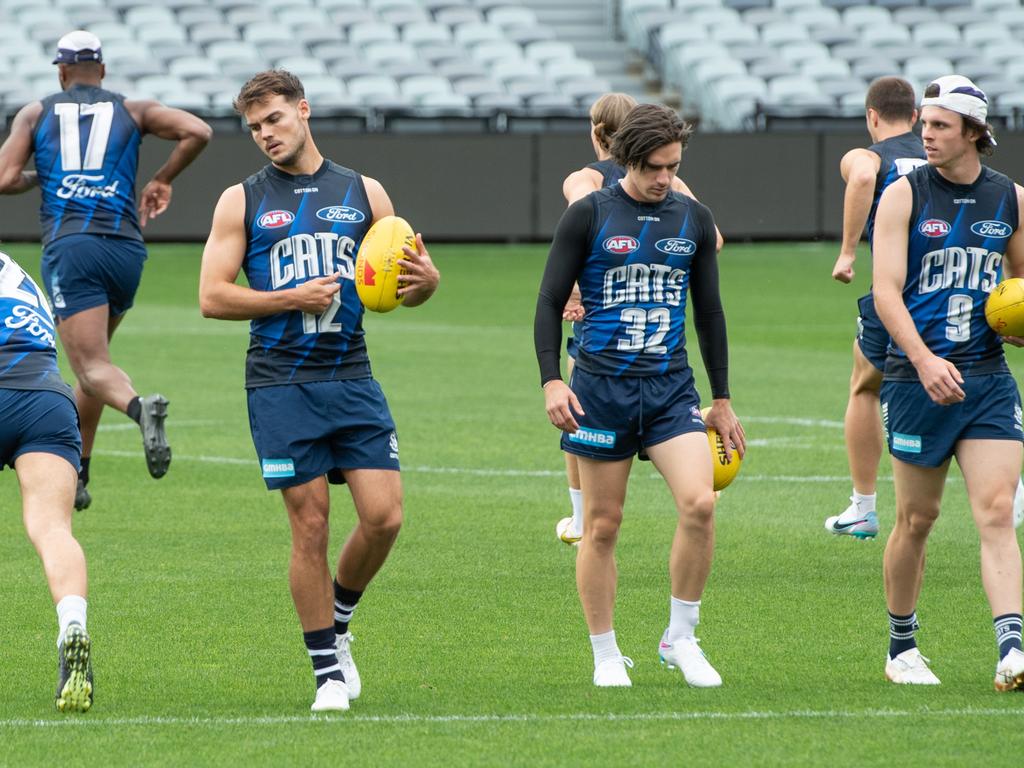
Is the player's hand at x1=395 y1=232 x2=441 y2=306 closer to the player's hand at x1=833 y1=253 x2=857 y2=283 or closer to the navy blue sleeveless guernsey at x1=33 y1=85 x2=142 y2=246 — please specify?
the player's hand at x1=833 y1=253 x2=857 y2=283

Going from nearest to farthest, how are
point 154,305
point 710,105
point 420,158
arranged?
point 154,305, point 420,158, point 710,105

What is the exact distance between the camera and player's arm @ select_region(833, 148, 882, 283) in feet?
31.7

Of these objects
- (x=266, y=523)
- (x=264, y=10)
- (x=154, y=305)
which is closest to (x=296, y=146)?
(x=266, y=523)

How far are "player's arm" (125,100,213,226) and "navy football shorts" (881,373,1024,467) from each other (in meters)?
5.19

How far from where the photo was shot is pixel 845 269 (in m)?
9.85

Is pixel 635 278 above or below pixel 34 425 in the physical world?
above

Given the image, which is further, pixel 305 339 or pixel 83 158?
pixel 83 158

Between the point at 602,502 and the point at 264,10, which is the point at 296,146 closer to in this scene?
the point at 602,502

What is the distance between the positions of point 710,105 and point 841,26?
4.88 meters

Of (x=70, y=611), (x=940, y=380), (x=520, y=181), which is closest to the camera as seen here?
(x=70, y=611)

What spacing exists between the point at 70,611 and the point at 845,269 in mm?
5243

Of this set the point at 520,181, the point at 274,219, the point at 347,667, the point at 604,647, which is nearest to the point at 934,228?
the point at 604,647

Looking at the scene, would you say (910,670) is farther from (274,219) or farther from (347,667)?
(274,219)

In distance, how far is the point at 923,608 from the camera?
7969 millimetres
